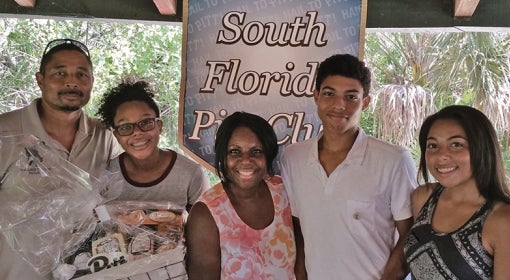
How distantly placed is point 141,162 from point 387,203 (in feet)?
3.46

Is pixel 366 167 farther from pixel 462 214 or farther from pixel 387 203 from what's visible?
pixel 462 214

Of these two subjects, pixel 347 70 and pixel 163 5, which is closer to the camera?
pixel 347 70

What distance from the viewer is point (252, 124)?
2170mm

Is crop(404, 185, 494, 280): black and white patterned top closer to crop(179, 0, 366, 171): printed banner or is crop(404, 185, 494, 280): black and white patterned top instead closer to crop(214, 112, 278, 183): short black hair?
crop(214, 112, 278, 183): short black hair

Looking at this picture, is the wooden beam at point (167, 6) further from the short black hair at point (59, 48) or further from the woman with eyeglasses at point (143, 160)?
the woman with eyeglasses at point (143, 160)

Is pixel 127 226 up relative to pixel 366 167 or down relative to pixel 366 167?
down

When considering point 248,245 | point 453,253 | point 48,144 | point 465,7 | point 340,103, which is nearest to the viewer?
point 453,253

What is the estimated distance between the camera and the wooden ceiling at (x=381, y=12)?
3.04m

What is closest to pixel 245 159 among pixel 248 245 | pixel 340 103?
pixel 248 245

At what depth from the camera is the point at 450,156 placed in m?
1.90

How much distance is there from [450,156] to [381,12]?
144 centimetres

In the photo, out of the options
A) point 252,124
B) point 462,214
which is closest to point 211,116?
point 252,124

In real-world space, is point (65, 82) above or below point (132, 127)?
above

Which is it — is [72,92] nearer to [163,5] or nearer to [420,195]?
[163,5]
